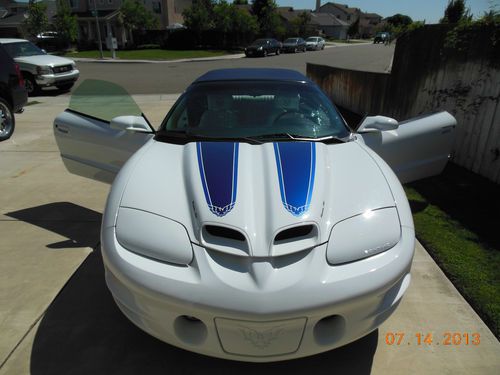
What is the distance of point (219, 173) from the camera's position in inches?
89.7

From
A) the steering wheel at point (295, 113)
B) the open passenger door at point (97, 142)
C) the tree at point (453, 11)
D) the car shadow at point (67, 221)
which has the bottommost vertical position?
the car shadow at point (67, 221)

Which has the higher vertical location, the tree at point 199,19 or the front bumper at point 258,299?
the tree at point 199,19

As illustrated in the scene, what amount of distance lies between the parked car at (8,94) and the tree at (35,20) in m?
35.0

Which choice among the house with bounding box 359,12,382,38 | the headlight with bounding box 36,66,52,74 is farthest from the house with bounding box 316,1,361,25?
the headlight with bounding box 36,66,52,74

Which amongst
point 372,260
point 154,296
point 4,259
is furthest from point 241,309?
point 4,259

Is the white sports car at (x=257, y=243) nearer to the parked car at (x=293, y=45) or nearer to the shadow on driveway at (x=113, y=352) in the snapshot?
the shadow on driveway at (x=113, y=352)

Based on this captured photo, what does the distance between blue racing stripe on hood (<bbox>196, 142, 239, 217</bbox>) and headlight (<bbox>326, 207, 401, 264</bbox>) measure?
57 centimetres

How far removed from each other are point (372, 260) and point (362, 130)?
4.95 ft

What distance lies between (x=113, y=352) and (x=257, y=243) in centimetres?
120

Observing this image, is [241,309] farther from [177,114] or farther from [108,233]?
[177,114]

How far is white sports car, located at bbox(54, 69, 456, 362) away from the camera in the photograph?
5.78ft

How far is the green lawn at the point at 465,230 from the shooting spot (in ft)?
9.42

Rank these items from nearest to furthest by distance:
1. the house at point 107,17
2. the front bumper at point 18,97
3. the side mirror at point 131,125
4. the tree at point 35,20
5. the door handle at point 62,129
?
the side mirror at point 131,125
the door handle at point 62,129
the front bumper at point 18,97
the tree at point 35,20
the house at point 107,17

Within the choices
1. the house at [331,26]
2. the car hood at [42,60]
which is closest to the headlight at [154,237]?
the car hood at [42,60]
